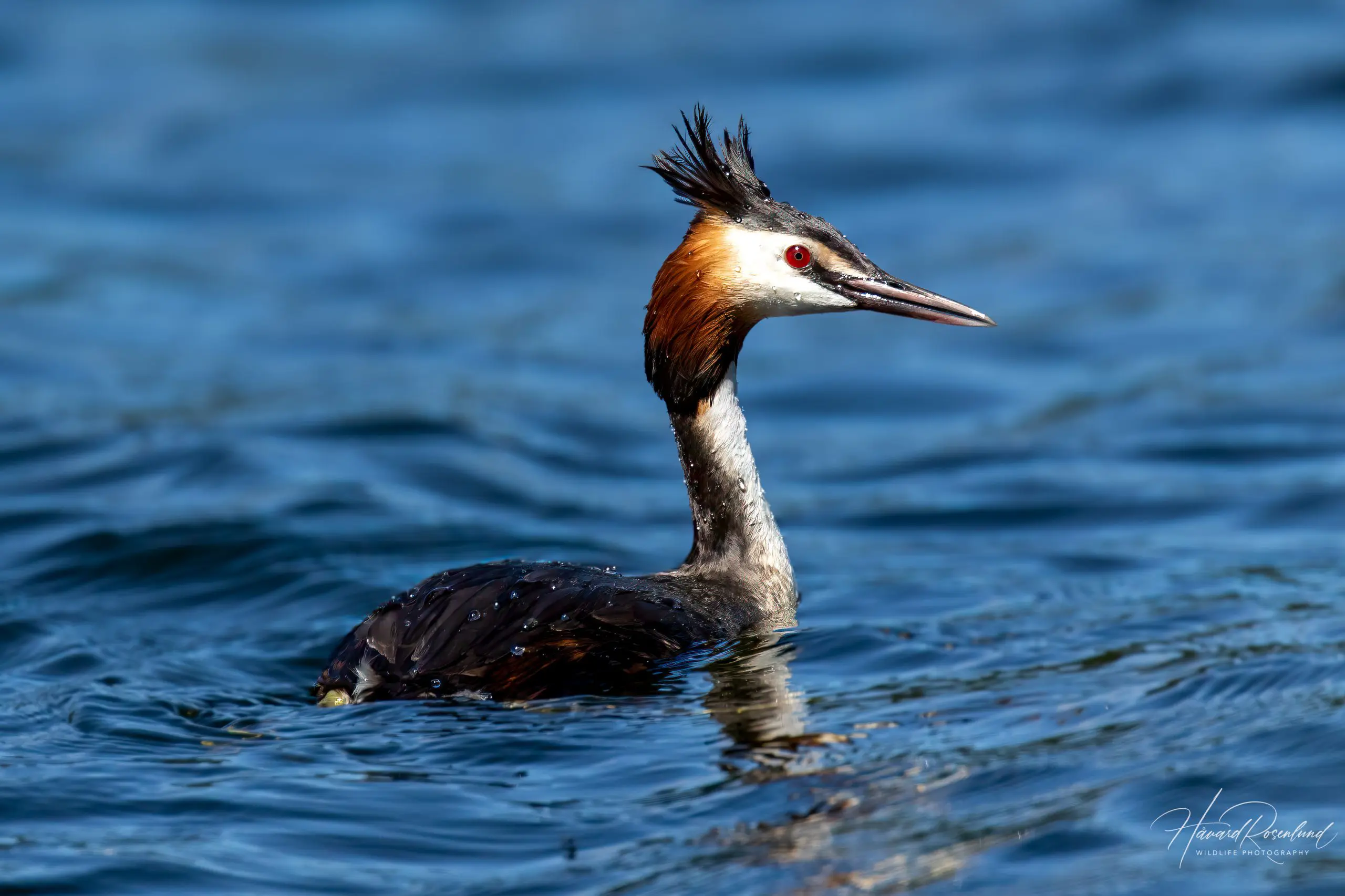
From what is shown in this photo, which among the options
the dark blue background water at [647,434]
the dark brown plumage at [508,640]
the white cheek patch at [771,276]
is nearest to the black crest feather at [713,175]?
the white cheek patch at [771,276]

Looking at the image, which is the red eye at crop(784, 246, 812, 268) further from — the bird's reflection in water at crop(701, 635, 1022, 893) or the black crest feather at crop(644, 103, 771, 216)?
the bird's reflection in water at crop(701, 635, 1022, 893)

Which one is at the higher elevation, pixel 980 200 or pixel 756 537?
pixel 980 200

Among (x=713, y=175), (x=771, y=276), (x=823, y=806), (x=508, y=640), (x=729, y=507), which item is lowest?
(x=823, y=806)

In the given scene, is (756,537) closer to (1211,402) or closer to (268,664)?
(268,664)

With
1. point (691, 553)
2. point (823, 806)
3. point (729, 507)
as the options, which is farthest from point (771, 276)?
point (823, 806)

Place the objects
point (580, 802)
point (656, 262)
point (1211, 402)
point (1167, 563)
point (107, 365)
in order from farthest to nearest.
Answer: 1. point (656, 262)
2. point (107, 365)
3. point (1211, 402)
4. point (1167, 563)
5. point (580, 802)

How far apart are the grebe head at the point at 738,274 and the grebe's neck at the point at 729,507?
201mm

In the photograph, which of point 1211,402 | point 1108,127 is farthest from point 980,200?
point 1211,402

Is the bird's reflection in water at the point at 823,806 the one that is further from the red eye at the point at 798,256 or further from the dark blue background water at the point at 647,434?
the red eye at the point at 798,256

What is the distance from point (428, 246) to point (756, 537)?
26.9 feet

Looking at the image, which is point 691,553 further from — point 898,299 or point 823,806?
point 823,806

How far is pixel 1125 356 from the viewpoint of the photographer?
1248 cm

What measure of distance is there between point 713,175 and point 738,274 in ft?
1.26

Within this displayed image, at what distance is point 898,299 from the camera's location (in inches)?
273
